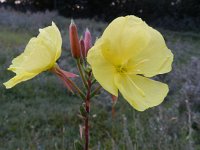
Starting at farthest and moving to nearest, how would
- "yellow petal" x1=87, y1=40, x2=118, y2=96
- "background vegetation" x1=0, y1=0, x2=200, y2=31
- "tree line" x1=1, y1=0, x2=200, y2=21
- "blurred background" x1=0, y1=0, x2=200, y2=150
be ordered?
A: 1. "tree line" x1=1, y1=0, x2=200, y2=21
2. "background vegetation" x1=0, y1=0, x2=200, y2=31
3. "blurred background" x1=0, y1=0, x2=200, y2=150
4. "yellow petal" x1=87, y1=40, x2=118, y2=96

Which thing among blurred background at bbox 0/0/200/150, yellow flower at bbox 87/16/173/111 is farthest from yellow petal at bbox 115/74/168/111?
blurred background at bbox 0/0/200/150

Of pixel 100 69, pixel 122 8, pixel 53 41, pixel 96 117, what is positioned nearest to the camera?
pixel 100 69

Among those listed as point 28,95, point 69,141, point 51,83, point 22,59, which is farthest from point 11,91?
point 22,59

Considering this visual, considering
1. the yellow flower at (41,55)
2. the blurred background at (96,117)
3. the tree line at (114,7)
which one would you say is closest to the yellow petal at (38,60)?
the yellow flower at (41,55)

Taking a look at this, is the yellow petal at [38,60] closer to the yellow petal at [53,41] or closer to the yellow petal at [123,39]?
the yellow petal at [53,41]

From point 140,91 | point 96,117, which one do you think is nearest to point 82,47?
point 140,91

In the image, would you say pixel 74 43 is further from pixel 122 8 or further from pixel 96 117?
pixel 122 8

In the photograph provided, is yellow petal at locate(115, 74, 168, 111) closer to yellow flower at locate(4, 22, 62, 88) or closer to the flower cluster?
the flower cluster
